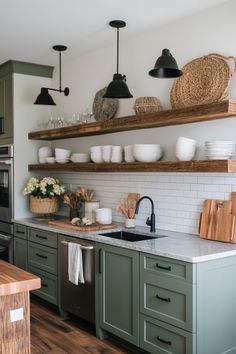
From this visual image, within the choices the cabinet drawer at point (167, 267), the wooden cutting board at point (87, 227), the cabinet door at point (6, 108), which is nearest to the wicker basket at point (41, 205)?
the wooden cutting board at point (87, 227)

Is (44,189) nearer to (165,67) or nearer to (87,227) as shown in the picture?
(87,227)

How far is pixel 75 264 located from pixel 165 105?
1619 millimetres

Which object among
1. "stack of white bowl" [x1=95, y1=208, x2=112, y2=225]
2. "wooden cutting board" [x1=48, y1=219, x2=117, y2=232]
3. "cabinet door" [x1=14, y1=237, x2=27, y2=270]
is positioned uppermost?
"stack of white bowl" [x1=95, y1=208, x2=112, y2=225]

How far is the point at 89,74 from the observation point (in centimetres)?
471

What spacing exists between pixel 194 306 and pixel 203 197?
3.43 feet

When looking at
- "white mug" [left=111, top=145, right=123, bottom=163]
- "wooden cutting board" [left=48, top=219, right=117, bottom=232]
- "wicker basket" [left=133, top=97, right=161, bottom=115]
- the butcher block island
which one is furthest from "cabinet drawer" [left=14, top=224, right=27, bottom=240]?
the butcher block island

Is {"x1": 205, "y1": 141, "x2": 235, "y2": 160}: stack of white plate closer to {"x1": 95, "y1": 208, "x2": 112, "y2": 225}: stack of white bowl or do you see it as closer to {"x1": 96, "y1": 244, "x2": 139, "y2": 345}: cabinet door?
{"x1": 96, "y1": 244, "x2": 139, "y2": 345}: cabinet door

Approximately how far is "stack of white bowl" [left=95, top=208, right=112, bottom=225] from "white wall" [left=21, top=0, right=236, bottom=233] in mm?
208

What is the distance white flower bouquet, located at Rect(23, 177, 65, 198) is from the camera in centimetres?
481

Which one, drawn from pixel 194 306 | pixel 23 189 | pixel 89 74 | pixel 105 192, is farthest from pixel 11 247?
pixel 194 306

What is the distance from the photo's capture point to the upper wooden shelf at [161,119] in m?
2.97

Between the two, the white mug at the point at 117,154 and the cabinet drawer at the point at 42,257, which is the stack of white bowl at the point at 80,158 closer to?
the white mug at the point at 117,154

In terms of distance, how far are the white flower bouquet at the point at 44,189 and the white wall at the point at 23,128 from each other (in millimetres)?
289

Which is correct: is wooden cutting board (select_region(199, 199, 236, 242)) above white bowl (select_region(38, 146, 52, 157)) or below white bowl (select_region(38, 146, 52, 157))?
below
